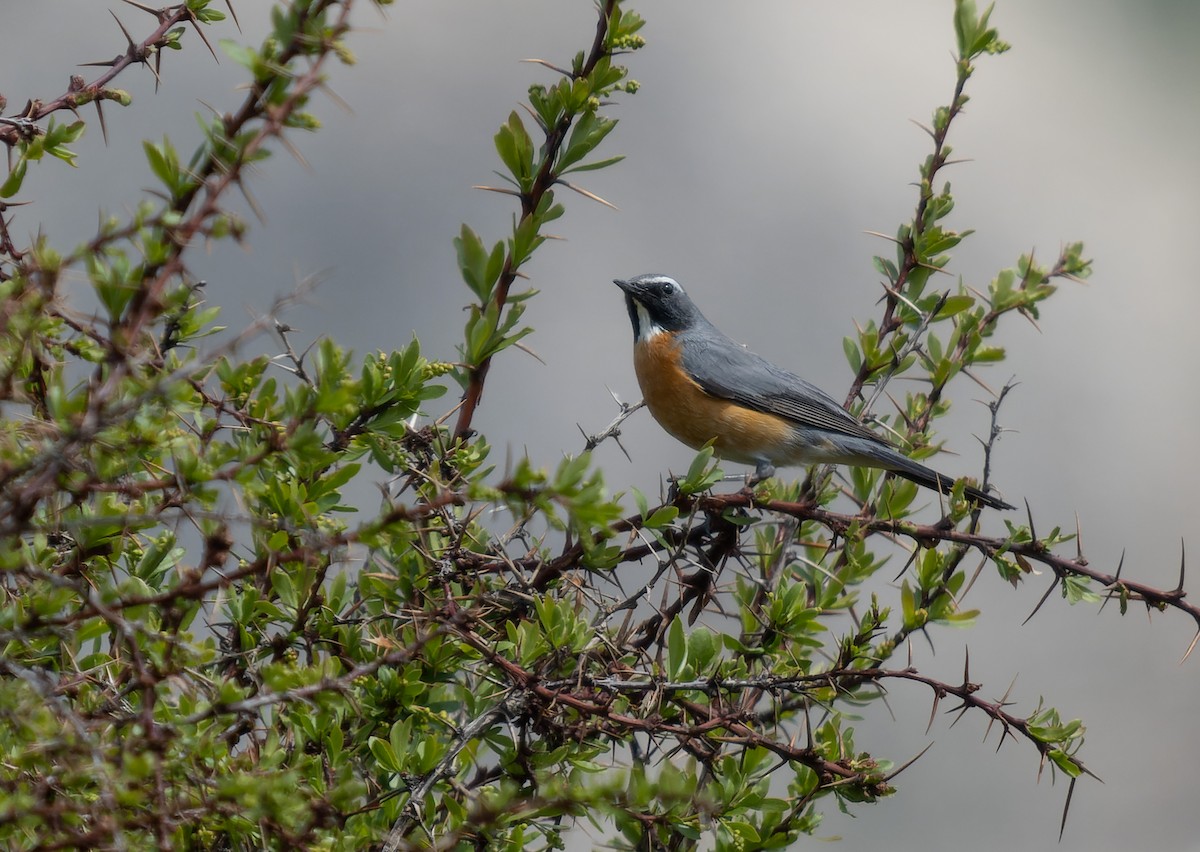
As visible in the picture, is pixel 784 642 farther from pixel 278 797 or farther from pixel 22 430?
pixel 22 430

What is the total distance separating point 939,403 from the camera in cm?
364

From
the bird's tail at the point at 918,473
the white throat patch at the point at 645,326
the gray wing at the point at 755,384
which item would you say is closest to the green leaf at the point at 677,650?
the bird's tail at the point at 918,473

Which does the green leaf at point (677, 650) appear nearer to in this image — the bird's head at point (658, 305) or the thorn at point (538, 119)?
the thorn at point (538, 119)

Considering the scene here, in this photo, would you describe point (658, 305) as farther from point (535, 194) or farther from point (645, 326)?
point (535, 194)

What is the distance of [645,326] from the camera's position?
19.8 feet

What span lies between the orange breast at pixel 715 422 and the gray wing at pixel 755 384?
1.8 inches

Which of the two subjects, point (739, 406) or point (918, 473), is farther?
point (739, 406)

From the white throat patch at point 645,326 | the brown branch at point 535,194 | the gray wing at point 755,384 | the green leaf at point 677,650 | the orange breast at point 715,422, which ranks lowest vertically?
the green leaf at point 677,650

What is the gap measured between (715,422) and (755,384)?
301 mm

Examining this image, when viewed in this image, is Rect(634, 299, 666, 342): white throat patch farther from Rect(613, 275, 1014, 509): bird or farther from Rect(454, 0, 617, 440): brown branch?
Rect(454, 0, 617, 440): brown branch

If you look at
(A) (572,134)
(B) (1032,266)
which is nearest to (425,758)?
(A) (572,134)

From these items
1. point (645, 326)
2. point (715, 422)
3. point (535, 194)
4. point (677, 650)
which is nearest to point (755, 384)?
point (715, 422)

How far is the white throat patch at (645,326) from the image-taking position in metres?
5.93

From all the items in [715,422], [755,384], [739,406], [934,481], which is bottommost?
[934,481]
